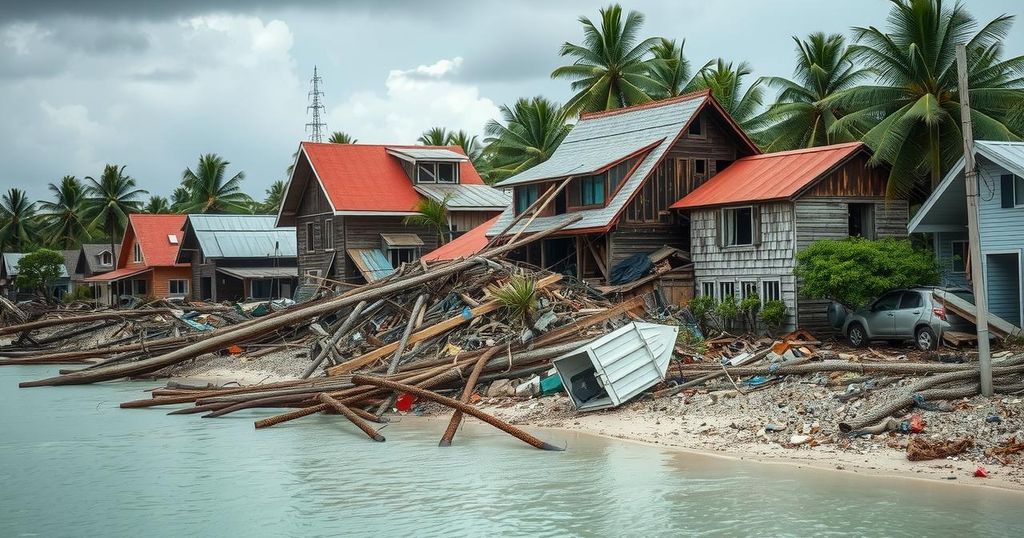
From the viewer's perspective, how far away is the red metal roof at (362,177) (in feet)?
164

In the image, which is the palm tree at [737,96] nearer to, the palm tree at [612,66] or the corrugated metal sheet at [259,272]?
the palm tree at [612,66]

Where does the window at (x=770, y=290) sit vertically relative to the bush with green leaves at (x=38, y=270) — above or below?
below

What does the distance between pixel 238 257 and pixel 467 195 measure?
1733 cm

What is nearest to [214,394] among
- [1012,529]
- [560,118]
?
[1012,529]

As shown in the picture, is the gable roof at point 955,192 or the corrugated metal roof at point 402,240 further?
the corrugated metal roof at point 402,240

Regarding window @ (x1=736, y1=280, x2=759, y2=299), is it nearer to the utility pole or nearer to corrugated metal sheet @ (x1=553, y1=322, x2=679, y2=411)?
corrugated metal sheet @ (x1=553, y1=322, x2=679, y2=411)

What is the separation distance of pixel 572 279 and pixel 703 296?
3.99 metres

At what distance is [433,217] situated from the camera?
1853 inches

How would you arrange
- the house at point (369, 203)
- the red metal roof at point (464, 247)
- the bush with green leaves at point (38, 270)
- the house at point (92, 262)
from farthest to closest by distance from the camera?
the house at point (92, 262), the bush with green leaves at point (38, 270), the house at point (369, 203), the red metal roof at point (464, 247)

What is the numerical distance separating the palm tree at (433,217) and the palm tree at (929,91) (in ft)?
61.1

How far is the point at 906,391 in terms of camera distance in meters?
18.9

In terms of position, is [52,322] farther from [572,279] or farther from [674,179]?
[674,179]

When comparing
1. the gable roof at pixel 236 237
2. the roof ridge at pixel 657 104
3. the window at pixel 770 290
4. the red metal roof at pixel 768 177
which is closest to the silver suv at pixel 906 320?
the window at pixel 770 290

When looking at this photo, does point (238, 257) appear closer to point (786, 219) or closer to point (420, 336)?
point (420, 336)
